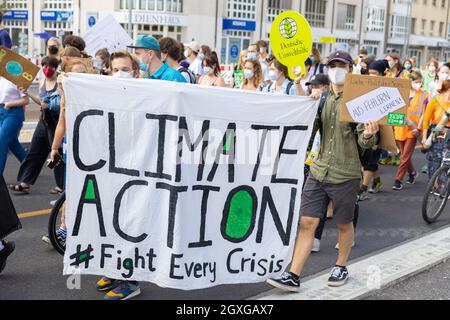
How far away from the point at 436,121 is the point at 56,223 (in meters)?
5.60

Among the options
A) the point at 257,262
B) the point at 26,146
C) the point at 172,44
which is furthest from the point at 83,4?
the point at 257,262

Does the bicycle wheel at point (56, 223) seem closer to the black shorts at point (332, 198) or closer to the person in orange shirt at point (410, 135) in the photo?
the black shorts at point (332, 198)

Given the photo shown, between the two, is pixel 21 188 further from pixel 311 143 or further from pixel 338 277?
pixel 338 277

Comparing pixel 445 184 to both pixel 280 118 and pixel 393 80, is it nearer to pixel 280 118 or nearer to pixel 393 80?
pixel 393 80

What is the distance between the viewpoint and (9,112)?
7.55 meters

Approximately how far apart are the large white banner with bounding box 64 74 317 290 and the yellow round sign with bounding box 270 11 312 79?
2.91ft

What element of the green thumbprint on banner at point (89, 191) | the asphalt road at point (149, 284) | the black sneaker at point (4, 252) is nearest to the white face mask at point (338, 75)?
the asphalt road at point (149, 284)

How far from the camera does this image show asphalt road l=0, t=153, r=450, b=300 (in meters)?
4.49

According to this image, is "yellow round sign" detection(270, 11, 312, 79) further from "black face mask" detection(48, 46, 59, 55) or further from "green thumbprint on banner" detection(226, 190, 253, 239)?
"black face mask" detection(48, 46, 59, 55)

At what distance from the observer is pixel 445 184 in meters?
7.13

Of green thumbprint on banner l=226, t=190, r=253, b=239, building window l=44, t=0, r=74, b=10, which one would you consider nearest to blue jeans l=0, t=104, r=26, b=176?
green thumbprint on banner l=226, t=190, r=253, b=239

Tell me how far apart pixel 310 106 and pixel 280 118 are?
293 mm

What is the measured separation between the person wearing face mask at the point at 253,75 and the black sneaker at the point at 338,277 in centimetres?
429

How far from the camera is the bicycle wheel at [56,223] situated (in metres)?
5.07
